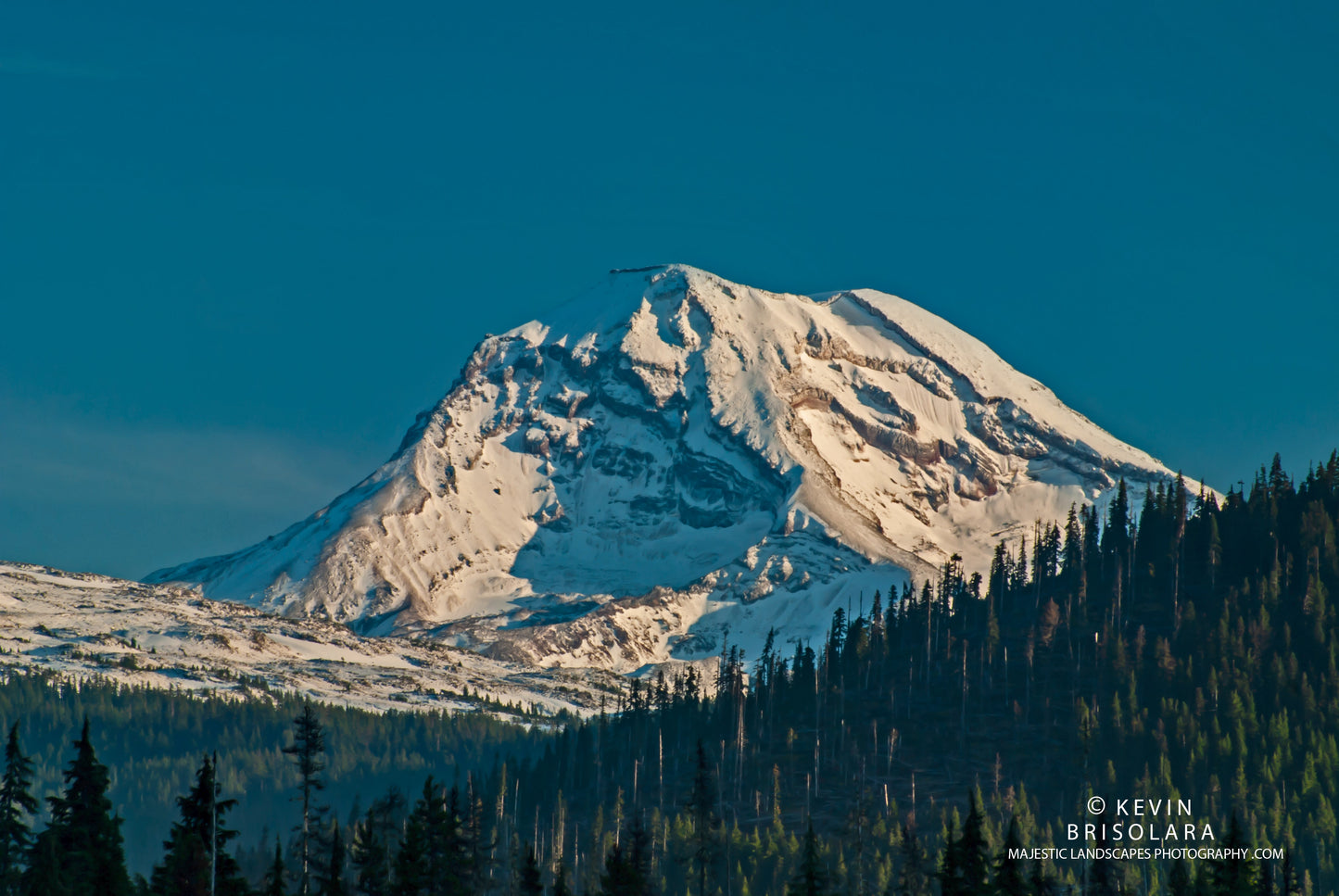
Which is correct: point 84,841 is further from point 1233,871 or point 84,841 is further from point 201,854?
point 1233,871

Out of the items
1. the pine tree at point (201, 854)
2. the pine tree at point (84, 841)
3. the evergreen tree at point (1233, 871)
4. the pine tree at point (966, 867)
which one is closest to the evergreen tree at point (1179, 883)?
the evergreen tree at point (1233, 871)

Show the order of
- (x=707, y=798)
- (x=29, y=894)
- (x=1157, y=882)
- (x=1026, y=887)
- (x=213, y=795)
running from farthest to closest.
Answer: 1. (x=1157, y=882)
2. (x=707, y=798)
3. (x=1026, y=887)
4. (x=213, y=795)
5. (x=29, y=894)

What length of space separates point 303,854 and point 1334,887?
115 meters

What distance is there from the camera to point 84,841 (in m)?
110

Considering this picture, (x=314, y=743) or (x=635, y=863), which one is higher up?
(x=314, y=743)

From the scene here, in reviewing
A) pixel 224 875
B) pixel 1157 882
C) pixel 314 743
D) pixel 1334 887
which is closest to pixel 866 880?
pixel 1157 882

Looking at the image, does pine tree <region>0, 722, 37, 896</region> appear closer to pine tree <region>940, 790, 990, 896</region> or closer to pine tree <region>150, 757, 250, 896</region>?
pine tree <region>150, 757, 250, 896</region>

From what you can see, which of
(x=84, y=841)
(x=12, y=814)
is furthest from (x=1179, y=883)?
(x=12, y=814)

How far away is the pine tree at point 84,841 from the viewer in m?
105

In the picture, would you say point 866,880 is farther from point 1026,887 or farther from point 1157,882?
point 1026,887

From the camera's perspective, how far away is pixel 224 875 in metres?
108

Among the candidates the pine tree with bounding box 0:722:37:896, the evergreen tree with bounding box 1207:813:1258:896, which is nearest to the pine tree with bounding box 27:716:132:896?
the pine tree with bounding box 0:722:37:896

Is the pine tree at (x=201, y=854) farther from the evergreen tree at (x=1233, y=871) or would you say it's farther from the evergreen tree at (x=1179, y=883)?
the evergreen tree at (x=1179, y=883)

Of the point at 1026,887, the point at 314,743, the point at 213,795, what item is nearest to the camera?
the point at 213,795
